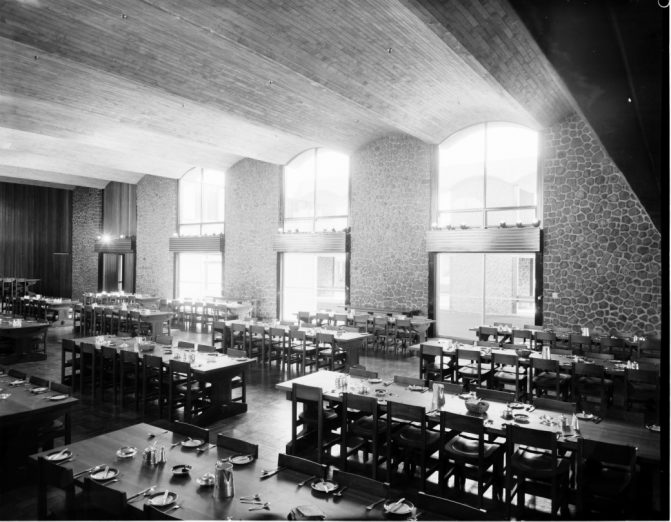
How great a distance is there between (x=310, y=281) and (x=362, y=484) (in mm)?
12289

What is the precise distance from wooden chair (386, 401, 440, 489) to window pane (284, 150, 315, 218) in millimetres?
10647

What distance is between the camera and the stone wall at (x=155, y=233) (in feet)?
60.3

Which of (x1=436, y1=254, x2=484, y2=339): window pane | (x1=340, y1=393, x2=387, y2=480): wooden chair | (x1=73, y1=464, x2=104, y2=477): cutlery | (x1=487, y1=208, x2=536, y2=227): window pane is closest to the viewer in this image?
(x1=73, y1=464, x2=104, y2=477): cutlery

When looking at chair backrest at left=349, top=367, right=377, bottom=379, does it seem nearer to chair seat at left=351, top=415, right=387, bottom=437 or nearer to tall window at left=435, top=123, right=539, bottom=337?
chair seat at left=351, top=415, right=387, bottom=437

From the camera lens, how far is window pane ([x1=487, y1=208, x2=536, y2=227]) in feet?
37.9

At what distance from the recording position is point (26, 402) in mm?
4992

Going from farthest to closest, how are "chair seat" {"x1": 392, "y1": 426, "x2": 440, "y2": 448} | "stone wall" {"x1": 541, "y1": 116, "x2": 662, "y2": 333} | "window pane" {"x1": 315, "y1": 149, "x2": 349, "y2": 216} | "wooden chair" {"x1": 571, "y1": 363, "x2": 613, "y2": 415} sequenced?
1. "window pane" {"x1": 315, "y1": 149, "x2": 349, "y2": 216}
2. "stone wall" {"x1": 541, "y1": 116, "x2": 662, "y2": 333}
3. "wooden chair" {"x1": 571, "y1": 363, "x2": 613, "y2": 415}
4. "chair seat" {"x1": 392, "y1": 426, "x2": 440, "y2": 448}

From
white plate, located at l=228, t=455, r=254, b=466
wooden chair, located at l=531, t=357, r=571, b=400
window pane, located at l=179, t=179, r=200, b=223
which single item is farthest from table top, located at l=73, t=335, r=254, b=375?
window pane, located at l=179, t=179, r=200, b=223

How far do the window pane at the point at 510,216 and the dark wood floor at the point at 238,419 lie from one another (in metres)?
3.98

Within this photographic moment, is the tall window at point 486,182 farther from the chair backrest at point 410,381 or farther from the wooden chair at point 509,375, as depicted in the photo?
the chair backrest at point 410,381

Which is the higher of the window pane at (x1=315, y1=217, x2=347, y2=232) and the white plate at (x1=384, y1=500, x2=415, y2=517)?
the window pane at (x1=315, y1=217, x2=347, y2=232)

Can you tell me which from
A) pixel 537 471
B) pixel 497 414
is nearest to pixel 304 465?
pixel 537 471

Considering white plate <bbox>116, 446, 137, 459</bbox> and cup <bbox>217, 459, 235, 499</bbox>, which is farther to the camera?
white plate <bbox>116, 446, 137, 459</bbox>

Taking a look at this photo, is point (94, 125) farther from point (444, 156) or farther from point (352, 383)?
point (352, 383)
